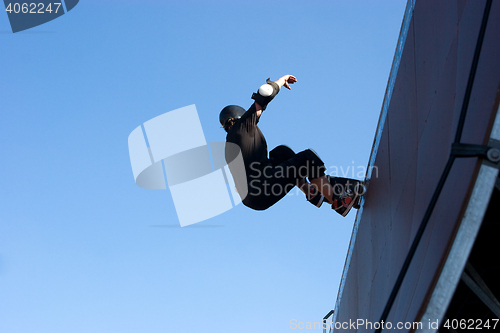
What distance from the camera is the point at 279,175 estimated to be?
6.00 metres

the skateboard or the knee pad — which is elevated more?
the knee pad

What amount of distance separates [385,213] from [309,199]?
113 cm

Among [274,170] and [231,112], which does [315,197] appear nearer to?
[274,170]

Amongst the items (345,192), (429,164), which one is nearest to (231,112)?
(345,192)

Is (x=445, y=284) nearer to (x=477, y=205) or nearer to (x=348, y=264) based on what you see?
(x=477, y=205)

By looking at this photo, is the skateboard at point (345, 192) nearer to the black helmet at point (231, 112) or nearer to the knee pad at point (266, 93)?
the knee pad at point (266, 93)

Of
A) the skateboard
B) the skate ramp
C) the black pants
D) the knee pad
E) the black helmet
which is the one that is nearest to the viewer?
the skate ramp

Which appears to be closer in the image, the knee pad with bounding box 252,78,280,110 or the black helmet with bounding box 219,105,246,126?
the knee pad with bounding box 252,78,280,110

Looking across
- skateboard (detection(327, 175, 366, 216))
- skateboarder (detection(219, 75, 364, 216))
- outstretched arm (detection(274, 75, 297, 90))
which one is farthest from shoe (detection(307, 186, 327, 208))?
outstretched arm (detection(274, 75, 297, 90))

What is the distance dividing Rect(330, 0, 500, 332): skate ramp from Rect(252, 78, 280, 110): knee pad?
1507 millimetres

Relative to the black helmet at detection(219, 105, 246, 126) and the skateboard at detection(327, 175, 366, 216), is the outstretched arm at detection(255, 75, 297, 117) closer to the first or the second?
the black helmet at detection(219, 105, 246, 126)

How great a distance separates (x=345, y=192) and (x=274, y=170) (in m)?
1.07

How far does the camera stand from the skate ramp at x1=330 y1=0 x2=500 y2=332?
9.28 feet

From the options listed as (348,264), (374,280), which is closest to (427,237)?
(374,280)
